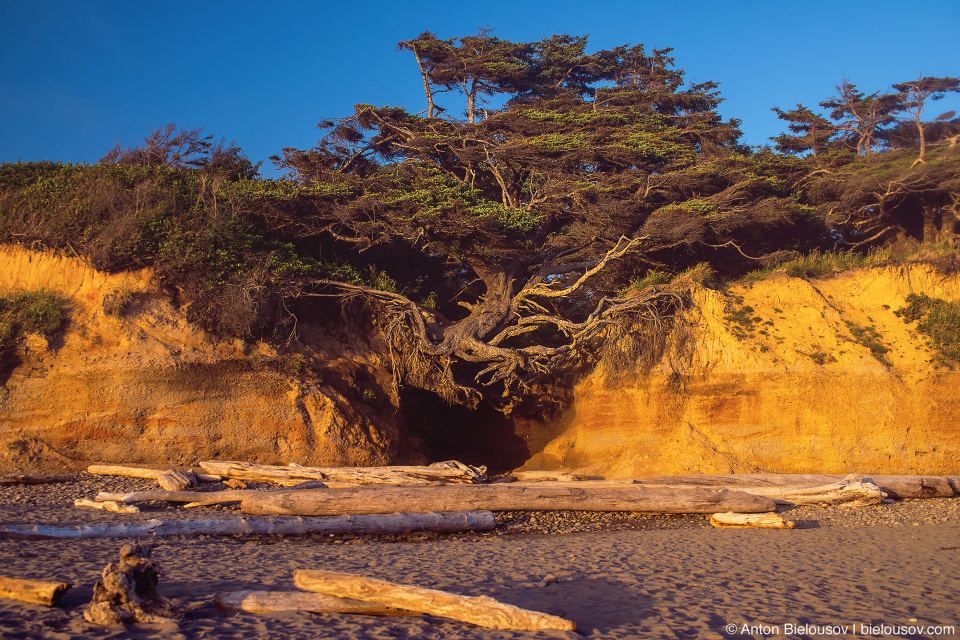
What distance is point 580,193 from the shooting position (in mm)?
15836

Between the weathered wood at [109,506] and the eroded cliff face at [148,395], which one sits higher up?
the eroded cliff face at [148,395]

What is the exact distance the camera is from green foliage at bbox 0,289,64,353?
40.0 feet

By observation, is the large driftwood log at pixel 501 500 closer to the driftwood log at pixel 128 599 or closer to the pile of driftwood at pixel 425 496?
the pile of driftwood at pixel 425 496

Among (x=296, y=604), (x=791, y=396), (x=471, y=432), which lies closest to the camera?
(x=296, y=604)

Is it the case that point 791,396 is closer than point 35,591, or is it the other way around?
point 35,591

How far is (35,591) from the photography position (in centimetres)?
417

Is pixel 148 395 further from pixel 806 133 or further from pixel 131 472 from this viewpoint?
pixel 806 133

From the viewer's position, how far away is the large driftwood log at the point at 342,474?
1145cm

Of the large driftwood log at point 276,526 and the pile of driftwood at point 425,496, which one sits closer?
the large driftwood log at point 276,526

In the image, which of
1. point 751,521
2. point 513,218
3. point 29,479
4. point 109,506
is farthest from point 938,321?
point 29,479

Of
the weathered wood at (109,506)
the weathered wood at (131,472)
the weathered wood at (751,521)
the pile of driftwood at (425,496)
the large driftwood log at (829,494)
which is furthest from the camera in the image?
the weathered wood at (131,472)

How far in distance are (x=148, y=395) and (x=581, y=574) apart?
1049 centimetres

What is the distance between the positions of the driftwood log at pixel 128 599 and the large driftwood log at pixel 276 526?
3.49 metres

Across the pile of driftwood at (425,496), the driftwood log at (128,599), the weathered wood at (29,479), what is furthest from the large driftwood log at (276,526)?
the weathered wood at (29,479)
